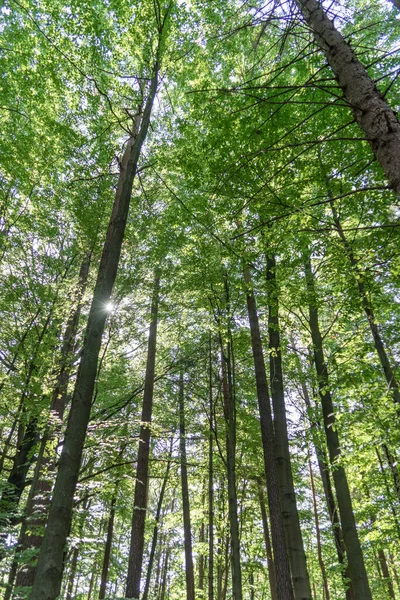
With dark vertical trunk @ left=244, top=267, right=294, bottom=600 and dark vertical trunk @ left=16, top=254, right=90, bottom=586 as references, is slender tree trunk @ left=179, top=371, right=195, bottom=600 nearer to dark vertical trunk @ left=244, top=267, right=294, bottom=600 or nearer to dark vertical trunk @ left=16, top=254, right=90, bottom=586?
dark vertical trunk @ left=244, top=267, right=294, bottom=600

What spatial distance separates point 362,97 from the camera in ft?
7.61

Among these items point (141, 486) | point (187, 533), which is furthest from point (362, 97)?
point (187, 533)

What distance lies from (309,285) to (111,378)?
6737 millimetres

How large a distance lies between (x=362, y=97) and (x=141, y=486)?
8893 millimetres

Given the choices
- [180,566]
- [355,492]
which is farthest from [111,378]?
[180,566]

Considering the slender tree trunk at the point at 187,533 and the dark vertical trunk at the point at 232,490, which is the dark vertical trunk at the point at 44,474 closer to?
the dark vertical trunk at the point at 232,490

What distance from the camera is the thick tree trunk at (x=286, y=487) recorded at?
5.52 metres

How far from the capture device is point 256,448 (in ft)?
34.6

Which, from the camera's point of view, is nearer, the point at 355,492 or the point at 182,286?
the point at 182,286

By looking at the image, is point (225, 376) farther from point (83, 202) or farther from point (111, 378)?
point (83, 202)

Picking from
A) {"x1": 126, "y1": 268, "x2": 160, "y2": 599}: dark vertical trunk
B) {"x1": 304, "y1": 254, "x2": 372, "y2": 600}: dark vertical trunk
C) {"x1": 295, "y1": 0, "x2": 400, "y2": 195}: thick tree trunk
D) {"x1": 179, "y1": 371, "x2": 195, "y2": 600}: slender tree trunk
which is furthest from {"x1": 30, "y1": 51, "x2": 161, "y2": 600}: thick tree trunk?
{"x1": 179, "y1": 371, "x2": 195, "y2": 600}: slender tree trunk

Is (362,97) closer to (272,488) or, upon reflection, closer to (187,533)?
(272,488)

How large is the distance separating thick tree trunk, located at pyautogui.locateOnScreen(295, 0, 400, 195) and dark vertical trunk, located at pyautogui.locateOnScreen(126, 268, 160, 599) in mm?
5489

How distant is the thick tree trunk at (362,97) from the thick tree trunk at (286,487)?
150 inches
